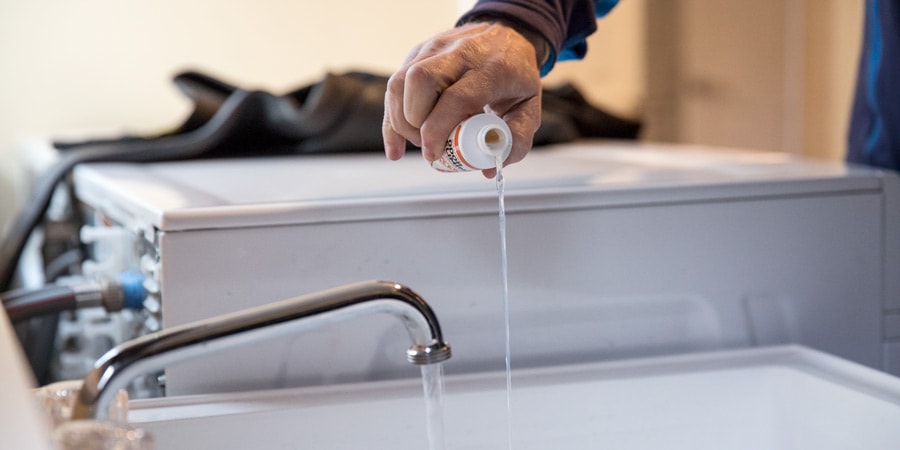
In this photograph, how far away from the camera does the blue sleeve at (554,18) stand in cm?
88

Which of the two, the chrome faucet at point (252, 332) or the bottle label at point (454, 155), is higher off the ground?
the bottle label at point (454, 155)

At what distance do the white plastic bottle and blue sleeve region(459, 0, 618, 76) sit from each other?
0.17 m

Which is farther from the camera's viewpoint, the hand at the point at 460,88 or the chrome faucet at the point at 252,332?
the hand at the point at 460,88

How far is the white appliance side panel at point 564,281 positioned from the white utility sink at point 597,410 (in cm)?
4

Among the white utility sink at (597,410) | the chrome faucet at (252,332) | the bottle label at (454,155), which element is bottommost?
the white utility sink at (597,410)

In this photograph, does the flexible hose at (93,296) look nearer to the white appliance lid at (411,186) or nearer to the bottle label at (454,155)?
the white appliance lid at (411,186)

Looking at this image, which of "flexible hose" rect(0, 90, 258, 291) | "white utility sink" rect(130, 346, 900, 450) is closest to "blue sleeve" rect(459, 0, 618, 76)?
"white utility sink" rect(130, 346, 900, 450)

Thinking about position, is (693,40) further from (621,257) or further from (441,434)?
(441,434)

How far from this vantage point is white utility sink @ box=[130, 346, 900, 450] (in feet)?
2.61

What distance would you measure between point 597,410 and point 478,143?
28cm

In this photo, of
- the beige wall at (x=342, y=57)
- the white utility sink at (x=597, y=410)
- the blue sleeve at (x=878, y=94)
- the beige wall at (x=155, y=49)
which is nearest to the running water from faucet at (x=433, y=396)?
the white utility sink at (x=597, y=410)

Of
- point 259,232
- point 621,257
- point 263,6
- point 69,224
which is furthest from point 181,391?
point 263,6

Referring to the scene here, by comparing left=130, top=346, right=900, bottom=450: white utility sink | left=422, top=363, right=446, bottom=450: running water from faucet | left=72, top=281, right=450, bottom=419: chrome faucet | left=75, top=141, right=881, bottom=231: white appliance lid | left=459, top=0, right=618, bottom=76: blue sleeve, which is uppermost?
left=459, top=0, right=618, bottom=76: blue sleeve

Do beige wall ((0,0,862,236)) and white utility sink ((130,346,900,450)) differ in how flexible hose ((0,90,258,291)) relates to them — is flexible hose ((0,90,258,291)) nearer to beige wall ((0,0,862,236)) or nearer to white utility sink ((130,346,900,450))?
white utility sink ((130,346,900,450))
